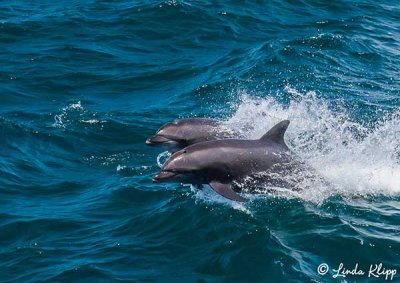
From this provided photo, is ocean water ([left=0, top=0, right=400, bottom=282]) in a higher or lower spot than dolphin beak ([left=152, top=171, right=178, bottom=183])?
lower

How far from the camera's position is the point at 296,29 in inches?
1032

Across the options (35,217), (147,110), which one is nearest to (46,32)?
(147,110)

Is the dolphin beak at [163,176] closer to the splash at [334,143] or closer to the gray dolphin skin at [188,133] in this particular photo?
the gray dolphin skin at [188,133]

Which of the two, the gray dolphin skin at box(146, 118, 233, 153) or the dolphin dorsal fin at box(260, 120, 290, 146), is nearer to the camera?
the dolphin dorsal fin at box(260, 120, 290, 146)

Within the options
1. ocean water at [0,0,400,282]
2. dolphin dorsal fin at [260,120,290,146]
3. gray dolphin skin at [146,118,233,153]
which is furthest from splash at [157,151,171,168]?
dolphin dorsal fin at [260,120,290,146]

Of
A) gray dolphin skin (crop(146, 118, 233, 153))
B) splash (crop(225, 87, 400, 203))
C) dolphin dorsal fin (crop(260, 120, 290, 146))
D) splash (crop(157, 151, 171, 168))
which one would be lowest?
splash (crop(157, 151, 171, 168))

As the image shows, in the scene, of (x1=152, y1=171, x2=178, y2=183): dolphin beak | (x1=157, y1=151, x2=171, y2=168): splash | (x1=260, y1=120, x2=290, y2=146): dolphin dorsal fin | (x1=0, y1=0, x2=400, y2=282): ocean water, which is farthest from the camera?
(x1=157, y1=151, x2=171, y2=168): splash

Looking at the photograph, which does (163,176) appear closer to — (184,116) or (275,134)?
(275,134)

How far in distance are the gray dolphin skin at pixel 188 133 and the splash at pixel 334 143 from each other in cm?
47

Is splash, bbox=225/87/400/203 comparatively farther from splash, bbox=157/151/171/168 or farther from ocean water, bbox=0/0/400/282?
splash, bbox=157/151/171/168

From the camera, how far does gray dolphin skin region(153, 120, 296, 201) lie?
1312 centimetres

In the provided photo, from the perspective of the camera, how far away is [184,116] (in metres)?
19.4

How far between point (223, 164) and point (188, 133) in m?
1.85

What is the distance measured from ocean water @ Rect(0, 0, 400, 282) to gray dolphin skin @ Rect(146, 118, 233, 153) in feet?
1.98
